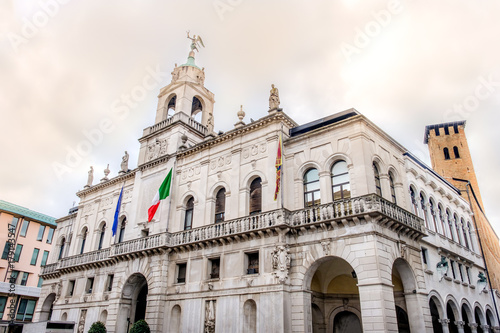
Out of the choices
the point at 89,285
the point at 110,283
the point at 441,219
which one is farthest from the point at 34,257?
the point at 441,219

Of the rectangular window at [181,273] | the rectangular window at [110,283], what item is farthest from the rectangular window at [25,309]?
the rectangular window at [181,273]

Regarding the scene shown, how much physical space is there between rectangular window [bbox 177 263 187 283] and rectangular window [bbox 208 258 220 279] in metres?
2.40

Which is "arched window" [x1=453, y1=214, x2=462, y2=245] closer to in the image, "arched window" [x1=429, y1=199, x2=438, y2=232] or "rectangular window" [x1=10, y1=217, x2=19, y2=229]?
"arched window" [x1=429, y1=199, x2=438, y2=232]

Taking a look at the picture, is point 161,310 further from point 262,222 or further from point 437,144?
point 437,144

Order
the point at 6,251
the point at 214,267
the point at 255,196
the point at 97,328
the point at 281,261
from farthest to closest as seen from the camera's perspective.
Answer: the point at 6,251 → the point at 97,328 → the point at 255,196 → the point at 214,267 → the point at 281,261

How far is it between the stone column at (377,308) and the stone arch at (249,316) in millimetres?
5939

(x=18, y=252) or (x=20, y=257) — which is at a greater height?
(x=18, y=252)

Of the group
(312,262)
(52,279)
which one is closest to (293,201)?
(312,262)

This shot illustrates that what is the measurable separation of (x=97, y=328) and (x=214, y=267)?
32.8 feet

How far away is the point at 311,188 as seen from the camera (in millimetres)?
21594

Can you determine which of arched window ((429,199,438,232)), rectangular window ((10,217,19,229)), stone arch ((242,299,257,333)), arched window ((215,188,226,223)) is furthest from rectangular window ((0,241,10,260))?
arched window ((429,199,438,232))

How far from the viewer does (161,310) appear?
23531 millimetres

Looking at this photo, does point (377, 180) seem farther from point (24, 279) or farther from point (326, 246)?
point (24, 279)

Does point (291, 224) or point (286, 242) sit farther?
point (291, 224)
